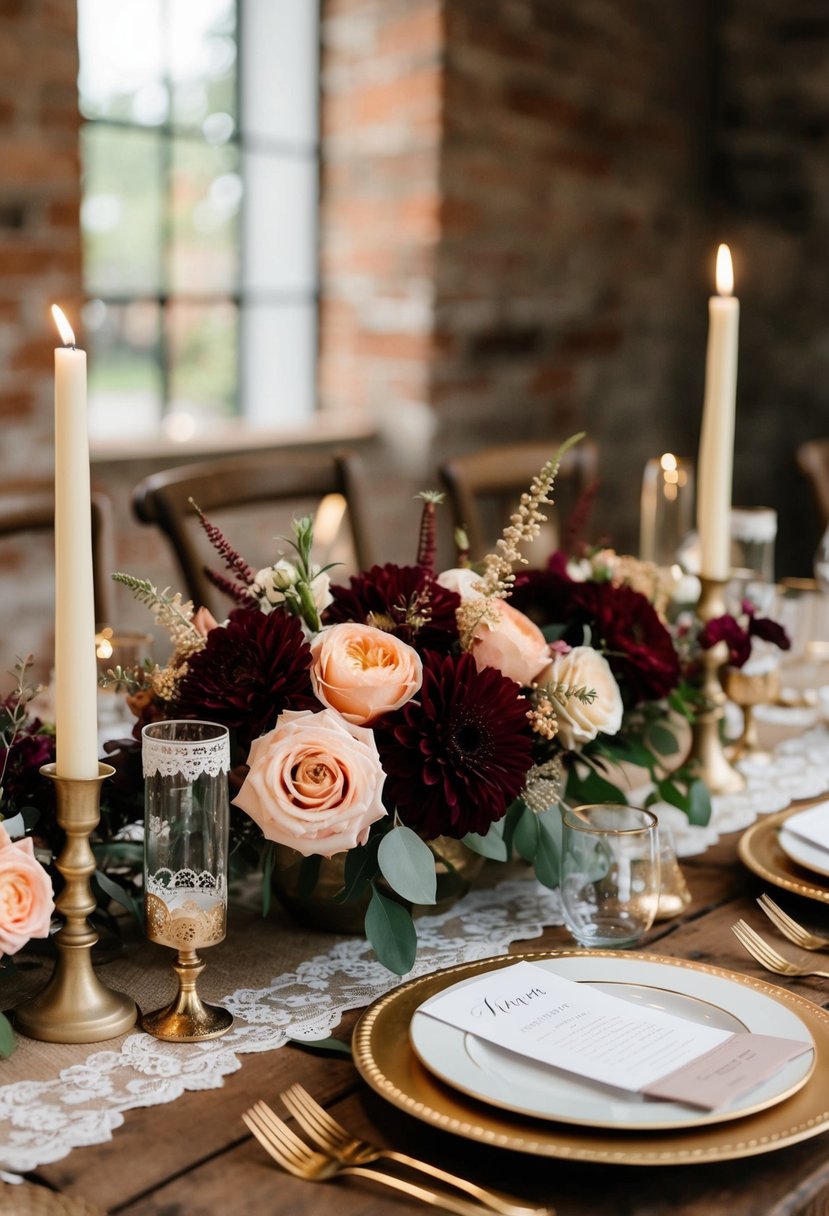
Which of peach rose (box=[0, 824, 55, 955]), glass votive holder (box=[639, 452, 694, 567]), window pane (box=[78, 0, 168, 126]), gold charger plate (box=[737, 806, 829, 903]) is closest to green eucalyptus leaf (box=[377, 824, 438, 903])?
peach rose (box=[0, 824, 55, 955])

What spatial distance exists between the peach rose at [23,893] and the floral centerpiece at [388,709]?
0.14 m

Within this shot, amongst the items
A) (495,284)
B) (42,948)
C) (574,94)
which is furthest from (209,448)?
(42,948)

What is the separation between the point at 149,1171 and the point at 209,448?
2.56 m

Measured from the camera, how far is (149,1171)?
0.72 m

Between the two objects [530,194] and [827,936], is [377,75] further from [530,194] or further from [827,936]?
[827,936]

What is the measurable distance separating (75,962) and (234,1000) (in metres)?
0.11

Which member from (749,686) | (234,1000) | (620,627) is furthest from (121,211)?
(234,1000)

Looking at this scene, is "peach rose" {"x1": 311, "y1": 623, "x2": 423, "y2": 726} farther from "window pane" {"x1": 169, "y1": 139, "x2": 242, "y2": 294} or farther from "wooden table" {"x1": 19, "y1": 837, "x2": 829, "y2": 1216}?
"window pane" {"x1": 169, "y1": 139, "x2": 242, "y2": 294}

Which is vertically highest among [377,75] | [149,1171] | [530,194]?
[377,75]

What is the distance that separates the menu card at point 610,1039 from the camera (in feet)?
2.48

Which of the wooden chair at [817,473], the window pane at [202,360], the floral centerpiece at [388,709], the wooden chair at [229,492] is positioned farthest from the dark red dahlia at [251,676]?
the window pane at [202,360]

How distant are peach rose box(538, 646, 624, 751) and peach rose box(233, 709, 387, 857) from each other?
0.22 meters

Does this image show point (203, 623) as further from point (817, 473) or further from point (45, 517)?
point (817, 473)

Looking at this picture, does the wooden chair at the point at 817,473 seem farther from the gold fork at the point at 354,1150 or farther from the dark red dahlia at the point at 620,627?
the gold fork at the point at 354,1150
